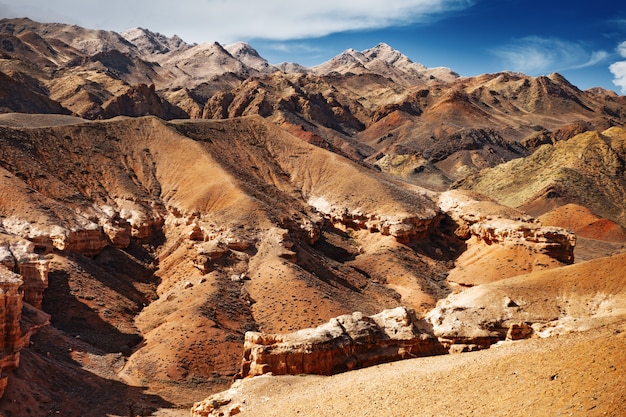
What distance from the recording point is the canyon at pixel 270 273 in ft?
96.8

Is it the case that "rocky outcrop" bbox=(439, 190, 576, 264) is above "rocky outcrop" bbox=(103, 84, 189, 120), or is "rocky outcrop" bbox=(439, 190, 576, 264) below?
below

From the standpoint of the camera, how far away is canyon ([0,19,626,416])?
29.5 metres

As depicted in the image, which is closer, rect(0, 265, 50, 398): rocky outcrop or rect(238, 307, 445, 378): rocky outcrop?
rect(238, 307, 445, 378): rocky outcrop

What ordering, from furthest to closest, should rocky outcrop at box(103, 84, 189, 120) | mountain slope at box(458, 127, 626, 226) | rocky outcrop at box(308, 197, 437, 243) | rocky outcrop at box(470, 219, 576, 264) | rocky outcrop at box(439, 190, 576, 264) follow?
rocky outcrop at box(103, 84, 189, 120), mountain slope at box(458, 127, 626, 226), rocky outcrop at box(308, 197, 437, 243), rocky outcrop at box(439, 190, 576, 264), rocky outcrop at box(470, 219, 576, 264)

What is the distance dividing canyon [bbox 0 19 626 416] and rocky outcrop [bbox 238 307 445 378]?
0.31 ft

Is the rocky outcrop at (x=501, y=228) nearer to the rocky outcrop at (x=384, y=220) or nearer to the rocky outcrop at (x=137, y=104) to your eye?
the rocky outcrop at (x=384, y=220)

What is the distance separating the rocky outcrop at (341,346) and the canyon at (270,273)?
0.10m

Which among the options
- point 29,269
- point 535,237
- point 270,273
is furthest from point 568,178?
point 29,269

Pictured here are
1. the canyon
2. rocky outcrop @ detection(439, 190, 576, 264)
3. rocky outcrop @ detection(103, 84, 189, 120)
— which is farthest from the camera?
rocky outcrop @ detection(103, 84, 189, 120)

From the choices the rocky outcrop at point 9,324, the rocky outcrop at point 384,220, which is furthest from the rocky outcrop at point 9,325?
the rocky outcrop at point 384,220

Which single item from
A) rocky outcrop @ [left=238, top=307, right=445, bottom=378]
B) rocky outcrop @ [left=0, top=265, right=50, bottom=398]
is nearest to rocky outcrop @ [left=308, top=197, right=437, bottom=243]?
rocky outcrop @ [left=238, top=307, right=445, bottom=378]

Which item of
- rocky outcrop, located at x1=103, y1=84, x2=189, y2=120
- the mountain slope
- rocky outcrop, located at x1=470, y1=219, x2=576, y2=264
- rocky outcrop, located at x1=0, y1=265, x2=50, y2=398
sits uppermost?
rocky outcrop, located at x1=103, y1=84, x2=189, y2=120

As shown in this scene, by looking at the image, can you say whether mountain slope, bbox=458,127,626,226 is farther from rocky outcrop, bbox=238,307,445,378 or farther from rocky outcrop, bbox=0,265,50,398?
rocky outcrop, bbox=0,265,50,398

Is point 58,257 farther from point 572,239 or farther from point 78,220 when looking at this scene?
point 572,239
